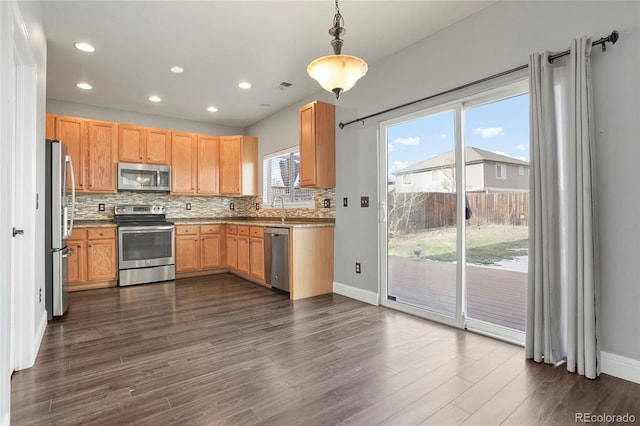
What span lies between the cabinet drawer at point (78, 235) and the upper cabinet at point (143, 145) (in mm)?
1239

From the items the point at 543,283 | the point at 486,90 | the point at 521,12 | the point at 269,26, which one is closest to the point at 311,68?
the point at 269,26

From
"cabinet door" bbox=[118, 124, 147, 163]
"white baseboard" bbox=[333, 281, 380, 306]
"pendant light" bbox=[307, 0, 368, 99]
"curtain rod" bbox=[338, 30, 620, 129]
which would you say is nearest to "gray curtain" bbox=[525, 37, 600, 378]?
"curtain rod" bbox=[338, 30, 620, 129]

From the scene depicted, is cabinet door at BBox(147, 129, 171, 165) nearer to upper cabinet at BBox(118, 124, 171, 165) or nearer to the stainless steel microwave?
upper cabinet at BBox(118, 124, 171, 165)

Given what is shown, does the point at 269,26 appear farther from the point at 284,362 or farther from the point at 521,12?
the point at 284,362

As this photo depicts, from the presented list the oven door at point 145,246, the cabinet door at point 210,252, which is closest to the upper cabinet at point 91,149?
the oven door at point 145,246

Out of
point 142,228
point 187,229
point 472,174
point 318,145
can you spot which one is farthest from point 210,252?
point 472,174

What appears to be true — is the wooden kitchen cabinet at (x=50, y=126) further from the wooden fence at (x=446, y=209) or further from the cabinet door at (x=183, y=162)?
the wooden fence at (x=446, y=209)

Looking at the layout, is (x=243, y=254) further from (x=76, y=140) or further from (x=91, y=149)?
(x=76, y=140)

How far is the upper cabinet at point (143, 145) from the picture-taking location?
524cm

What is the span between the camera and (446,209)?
316 centimetres

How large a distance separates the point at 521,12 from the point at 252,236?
Result: 13.1ft

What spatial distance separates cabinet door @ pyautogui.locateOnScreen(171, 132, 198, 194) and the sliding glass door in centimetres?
361

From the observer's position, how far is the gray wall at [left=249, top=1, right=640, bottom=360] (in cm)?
205

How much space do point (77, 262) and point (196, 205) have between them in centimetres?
213
